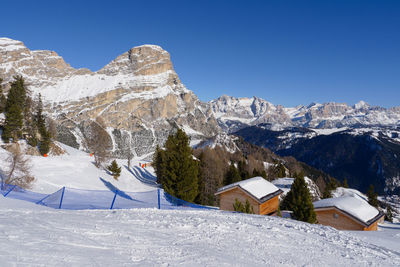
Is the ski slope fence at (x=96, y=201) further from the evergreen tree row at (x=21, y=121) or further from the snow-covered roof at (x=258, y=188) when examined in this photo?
the evergreen tree row at (x=21, y=121)

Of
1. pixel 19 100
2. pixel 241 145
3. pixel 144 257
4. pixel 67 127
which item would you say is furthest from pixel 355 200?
pixel 67 127

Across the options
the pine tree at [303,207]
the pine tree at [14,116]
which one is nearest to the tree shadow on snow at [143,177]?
the pine tree at [14,116]

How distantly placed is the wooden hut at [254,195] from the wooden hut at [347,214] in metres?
5.39

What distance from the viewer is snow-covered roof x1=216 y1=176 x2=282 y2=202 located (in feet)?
91.8

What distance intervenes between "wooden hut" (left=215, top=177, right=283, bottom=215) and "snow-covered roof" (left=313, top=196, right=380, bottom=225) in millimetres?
5390

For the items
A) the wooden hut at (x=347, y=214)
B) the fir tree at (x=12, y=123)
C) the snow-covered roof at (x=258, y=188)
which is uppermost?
the fir tree at (x=12, y=123)

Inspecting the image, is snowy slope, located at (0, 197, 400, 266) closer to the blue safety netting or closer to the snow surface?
the blue safety netting

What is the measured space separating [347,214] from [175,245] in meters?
22.6

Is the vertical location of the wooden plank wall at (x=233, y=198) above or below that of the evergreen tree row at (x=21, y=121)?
below

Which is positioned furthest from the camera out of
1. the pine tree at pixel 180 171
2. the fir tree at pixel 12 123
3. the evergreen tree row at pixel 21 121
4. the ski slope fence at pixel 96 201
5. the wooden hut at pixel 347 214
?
the evergreen tree row at pixel 21 121

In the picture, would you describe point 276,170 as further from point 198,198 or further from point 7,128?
point 7,128

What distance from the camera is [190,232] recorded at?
29.7 ft

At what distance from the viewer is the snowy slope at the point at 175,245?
5.70m

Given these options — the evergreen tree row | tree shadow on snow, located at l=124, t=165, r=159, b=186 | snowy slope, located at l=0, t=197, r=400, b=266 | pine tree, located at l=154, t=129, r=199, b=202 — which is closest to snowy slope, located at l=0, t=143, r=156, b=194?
tree shadow on snow, located at l=124, t=165, r=159, b=186
